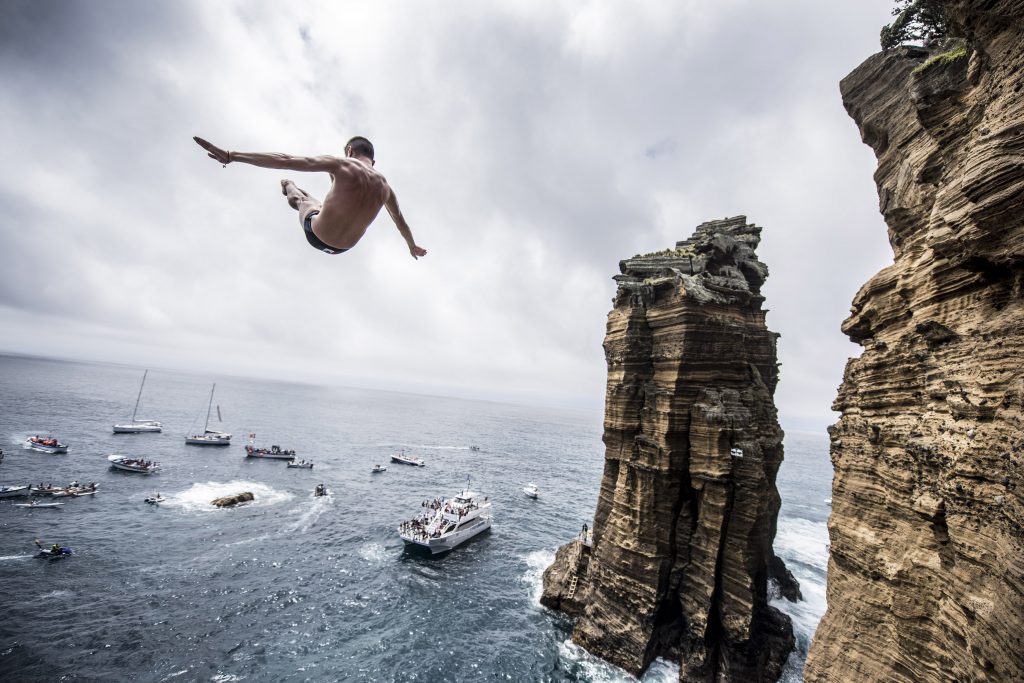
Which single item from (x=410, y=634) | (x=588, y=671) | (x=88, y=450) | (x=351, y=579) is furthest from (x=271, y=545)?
(x=88, y=450)

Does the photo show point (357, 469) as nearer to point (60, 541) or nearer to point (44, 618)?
point (60, 541)

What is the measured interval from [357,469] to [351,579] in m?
40.5

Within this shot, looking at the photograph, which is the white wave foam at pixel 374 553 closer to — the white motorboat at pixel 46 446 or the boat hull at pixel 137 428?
the white motorboat at pixel 46 446

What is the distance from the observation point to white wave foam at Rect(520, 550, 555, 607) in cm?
2822

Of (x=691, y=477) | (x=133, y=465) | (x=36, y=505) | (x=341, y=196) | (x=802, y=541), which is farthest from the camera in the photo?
(x=133, y=465)

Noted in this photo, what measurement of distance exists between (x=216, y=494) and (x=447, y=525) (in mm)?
30697

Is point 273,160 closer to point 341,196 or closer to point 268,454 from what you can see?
point 341,196

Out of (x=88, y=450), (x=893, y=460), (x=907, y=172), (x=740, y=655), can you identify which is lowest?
(x=88, y=450)

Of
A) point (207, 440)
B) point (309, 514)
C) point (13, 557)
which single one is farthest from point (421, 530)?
point (207, 440)

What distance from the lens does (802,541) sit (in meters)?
44.7

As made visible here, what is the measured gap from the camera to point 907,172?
10.1 meters

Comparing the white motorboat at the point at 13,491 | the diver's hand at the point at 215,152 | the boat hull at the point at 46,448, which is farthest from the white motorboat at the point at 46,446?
the diver's hand at the point at 215,152

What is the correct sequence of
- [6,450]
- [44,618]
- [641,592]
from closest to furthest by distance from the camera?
[641,592] < [44,618] < [6,450]

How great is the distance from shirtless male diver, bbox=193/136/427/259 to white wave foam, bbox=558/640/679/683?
2440cm
